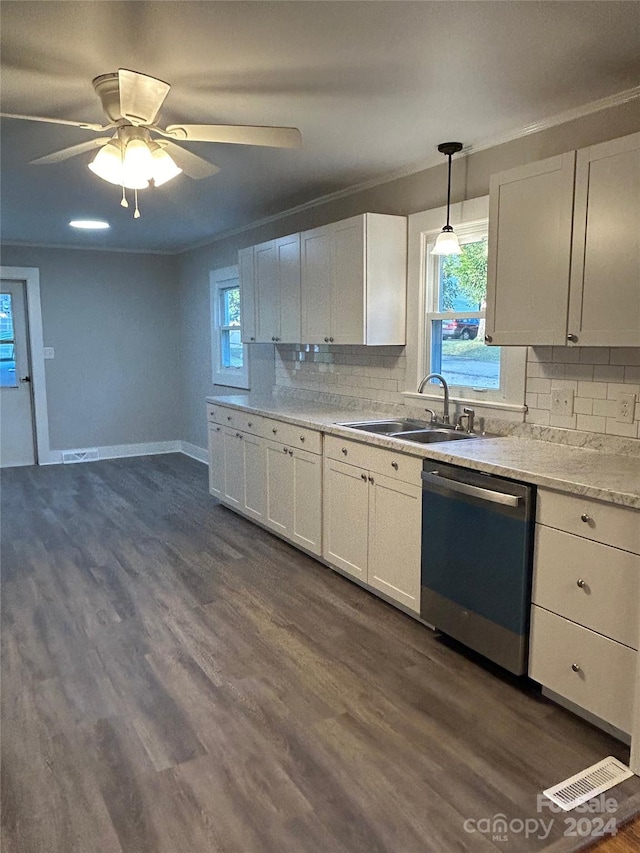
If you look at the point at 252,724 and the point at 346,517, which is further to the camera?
the point at 346,517

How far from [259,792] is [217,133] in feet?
7.66

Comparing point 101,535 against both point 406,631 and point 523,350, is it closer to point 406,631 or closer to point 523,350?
point 406,631

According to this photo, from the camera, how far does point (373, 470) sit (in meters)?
3.31

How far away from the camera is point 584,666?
2.29 meters

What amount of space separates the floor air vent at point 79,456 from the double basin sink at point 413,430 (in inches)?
172

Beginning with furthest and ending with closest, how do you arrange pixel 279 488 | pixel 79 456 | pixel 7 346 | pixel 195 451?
pixel 195 451 < pixel 79 456 < pixel 7 346 < pixel 279 488

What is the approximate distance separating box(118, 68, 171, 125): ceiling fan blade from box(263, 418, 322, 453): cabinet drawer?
76.9 inches

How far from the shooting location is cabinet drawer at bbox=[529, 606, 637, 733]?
2.16 metres

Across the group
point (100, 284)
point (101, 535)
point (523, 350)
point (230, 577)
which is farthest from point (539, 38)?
point (100, 284)

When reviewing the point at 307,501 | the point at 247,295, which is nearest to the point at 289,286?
the point at 247,295

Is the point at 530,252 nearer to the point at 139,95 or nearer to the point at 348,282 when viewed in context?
the point at 348,282

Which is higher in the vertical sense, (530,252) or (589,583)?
(530,252)

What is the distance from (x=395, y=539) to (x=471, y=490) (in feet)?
2.20

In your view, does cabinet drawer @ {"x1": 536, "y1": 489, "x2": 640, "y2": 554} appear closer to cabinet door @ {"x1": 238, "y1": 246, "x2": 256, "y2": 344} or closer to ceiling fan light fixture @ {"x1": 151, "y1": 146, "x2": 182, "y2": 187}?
ceiling fan light fixture @ {"x1": 151, "y1": 146, "x2": 182, "y2": 187}
